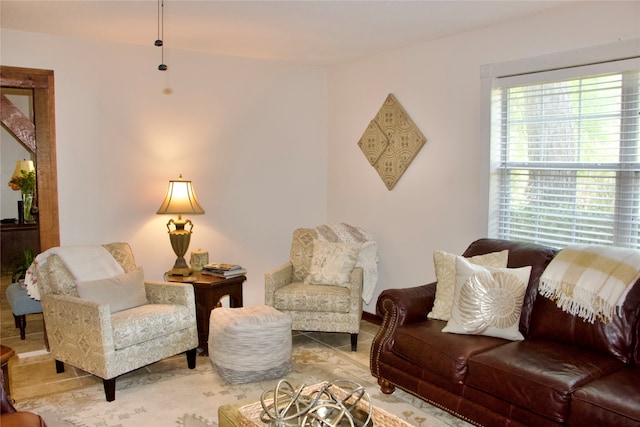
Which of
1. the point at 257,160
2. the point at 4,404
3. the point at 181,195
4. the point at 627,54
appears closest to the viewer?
the point at 4,404

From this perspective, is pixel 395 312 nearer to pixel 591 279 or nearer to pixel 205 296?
pixel 591 279

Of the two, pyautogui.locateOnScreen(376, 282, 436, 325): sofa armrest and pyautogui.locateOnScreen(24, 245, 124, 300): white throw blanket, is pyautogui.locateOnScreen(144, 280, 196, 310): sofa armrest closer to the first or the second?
pyautogui.locateOnScreen(24, 245, 124, 300): white throw blanket

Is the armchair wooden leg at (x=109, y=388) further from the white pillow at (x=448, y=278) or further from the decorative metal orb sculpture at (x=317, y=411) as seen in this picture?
the white pillow at (x=448, y=278)

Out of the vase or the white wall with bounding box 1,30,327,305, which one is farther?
the vase

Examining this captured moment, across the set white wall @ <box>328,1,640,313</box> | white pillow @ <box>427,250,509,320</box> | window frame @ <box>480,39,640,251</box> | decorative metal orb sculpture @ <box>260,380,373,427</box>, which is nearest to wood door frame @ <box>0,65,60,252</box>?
white wall @ <box>328,1,640,313</box>

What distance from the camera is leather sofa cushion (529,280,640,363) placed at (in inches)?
111

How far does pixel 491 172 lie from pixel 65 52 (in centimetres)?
336

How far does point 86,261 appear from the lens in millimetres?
3756

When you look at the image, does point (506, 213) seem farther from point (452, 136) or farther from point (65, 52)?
point (65, 52)

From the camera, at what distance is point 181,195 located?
4488 millimetres

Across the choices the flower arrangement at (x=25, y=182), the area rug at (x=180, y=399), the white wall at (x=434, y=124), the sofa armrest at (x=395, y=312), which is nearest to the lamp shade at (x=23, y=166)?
the flower arrangement at (x=25, y=182)

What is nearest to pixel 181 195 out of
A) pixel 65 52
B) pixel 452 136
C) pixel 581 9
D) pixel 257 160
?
pixel 257 160

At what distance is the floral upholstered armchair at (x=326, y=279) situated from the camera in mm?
4219

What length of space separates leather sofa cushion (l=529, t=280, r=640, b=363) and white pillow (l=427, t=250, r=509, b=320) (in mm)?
452
